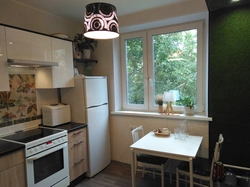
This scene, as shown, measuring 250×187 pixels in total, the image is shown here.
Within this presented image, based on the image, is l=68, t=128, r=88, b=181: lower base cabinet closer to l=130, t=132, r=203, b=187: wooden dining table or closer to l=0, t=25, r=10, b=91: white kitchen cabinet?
l=130, t=132, r=203, b=187: wooden dining table

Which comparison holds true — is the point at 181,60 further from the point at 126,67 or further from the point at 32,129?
the point at 32,129

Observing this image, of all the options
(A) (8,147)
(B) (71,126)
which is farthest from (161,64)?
(A) (8,147)

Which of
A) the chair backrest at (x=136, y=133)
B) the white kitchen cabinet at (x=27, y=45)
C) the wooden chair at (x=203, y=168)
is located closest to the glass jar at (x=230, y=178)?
the wooden chair at (x=203, y=168)

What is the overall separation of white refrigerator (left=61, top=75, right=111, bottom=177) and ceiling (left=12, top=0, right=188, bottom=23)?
1002 mm

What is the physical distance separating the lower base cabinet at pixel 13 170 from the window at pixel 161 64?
193 cm

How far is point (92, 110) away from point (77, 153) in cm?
66

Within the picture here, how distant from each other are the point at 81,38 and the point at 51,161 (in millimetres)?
1979

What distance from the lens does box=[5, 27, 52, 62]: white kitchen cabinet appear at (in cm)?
201

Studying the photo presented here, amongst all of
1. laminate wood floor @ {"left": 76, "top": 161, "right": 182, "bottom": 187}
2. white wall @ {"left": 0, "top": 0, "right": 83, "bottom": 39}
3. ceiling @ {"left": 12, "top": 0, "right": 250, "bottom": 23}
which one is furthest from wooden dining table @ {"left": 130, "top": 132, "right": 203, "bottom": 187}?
white wall @ {"left": 0, "top": 0, "right": 83, "bottom": 39}

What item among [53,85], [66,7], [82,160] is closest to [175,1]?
[66,7]

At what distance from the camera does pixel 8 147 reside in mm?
1814

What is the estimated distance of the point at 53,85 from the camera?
250 centimetres

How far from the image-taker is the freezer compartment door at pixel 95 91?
2.74 metres

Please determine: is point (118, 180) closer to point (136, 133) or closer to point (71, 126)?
point (136, 133)
